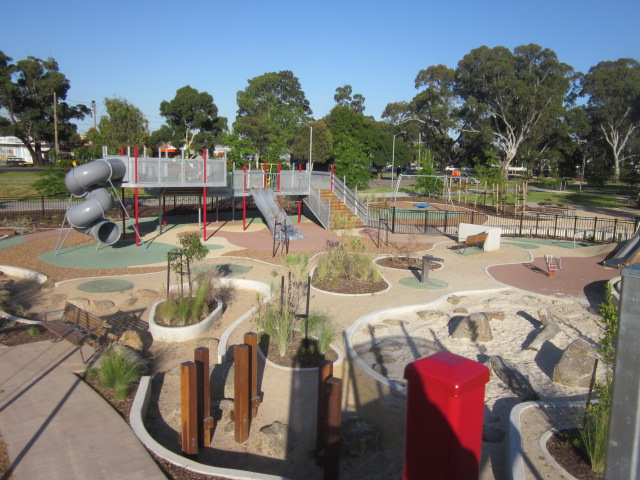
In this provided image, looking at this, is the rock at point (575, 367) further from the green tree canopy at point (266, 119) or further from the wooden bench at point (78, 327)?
the green tree canopy at point (266, 119)

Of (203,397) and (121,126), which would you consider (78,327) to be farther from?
(121,126)

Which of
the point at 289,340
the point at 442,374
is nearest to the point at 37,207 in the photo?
the point at 289,340

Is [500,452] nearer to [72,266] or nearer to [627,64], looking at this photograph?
[72,266]

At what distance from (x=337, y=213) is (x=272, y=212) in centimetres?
408

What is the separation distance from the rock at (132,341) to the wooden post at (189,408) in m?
3.65

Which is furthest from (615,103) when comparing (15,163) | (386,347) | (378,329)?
(15,163)

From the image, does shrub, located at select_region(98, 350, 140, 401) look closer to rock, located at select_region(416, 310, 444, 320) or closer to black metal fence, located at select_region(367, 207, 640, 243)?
rock, located at select_region(416, 310, 444, 320)

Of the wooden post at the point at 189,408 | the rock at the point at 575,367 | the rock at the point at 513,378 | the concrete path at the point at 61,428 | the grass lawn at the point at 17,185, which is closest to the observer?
the concrete path at the point at 61,428

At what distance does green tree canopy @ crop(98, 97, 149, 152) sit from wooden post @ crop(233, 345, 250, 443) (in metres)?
38.6

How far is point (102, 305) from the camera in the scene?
1245cm

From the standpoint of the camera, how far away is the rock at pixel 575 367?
353 inches

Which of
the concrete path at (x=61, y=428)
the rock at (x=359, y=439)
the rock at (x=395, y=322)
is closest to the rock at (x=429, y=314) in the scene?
the rock at (x=395, y=322)

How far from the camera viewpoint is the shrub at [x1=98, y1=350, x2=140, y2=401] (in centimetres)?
768

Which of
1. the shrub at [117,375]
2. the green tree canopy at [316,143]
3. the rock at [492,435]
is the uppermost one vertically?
the green tree canopy at [316,143]
